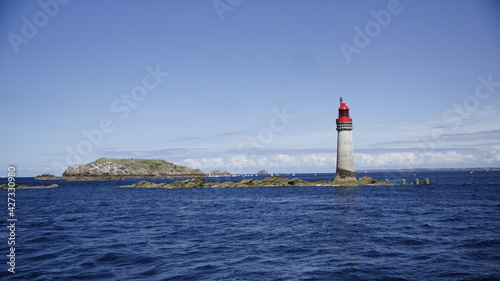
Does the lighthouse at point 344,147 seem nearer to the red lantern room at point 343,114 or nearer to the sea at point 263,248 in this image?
the red lantern room at point 343,114

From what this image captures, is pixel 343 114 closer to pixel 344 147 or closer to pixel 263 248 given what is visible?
pixel 344 147

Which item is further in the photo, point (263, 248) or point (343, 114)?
point (343, 114)

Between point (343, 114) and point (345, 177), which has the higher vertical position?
point (343, 114)

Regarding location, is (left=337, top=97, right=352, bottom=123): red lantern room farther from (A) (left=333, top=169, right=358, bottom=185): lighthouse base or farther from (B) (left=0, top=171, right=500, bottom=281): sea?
(B) (left=0, top=171, right=500, bottom=281): sea

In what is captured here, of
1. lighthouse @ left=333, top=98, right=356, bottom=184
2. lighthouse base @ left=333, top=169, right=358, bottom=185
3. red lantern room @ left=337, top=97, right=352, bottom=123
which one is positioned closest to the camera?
red lantern room @ left=337, top=97, right=352, bottom=123

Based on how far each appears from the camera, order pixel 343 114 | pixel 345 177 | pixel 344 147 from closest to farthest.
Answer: pixel 344 147 < pixel 343 114 < pixel 345 177

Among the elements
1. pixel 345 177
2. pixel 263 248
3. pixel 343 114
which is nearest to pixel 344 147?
pixel 343 114

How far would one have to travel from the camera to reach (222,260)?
1830cm

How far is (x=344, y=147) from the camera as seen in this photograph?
66875 millimetres

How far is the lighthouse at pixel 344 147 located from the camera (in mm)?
66500

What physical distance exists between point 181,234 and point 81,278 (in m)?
10.7

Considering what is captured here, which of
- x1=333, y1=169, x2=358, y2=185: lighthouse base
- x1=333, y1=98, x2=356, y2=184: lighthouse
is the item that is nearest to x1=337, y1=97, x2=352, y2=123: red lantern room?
x1=333, y1=98, x2=356, y2=184: lighthouse

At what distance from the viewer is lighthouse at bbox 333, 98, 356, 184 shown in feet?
218

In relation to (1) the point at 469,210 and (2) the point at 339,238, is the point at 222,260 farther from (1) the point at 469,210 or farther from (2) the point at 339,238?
(1) the point at 469,210
